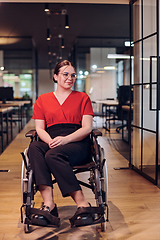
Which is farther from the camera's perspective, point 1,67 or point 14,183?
point 1,67

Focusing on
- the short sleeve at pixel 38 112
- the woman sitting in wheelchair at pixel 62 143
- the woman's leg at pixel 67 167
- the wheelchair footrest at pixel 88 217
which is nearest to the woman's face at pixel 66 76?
the woman sitting in wheelchair at pixel 62 143

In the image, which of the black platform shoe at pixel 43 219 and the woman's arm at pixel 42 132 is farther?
the woman's arm at pixel 42 132

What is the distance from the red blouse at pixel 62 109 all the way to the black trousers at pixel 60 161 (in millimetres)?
218

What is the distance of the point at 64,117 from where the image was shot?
2250 millimetres

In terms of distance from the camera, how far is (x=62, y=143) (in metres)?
2.10

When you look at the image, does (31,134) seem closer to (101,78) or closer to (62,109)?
(62,109)

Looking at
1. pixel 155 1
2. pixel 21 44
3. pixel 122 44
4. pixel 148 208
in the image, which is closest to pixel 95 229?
pixel 148 208

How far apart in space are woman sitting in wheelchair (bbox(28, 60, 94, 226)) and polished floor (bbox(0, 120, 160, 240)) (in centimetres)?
23

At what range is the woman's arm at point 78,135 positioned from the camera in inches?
82.4

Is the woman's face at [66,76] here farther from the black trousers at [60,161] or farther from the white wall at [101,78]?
the white wall at [101,78]

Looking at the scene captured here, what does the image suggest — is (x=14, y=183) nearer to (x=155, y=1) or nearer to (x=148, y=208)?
(x=148, y=208)

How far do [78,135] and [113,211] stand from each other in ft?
2.32

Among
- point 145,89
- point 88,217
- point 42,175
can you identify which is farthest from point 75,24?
point 88,217

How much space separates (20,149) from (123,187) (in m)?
2.65
